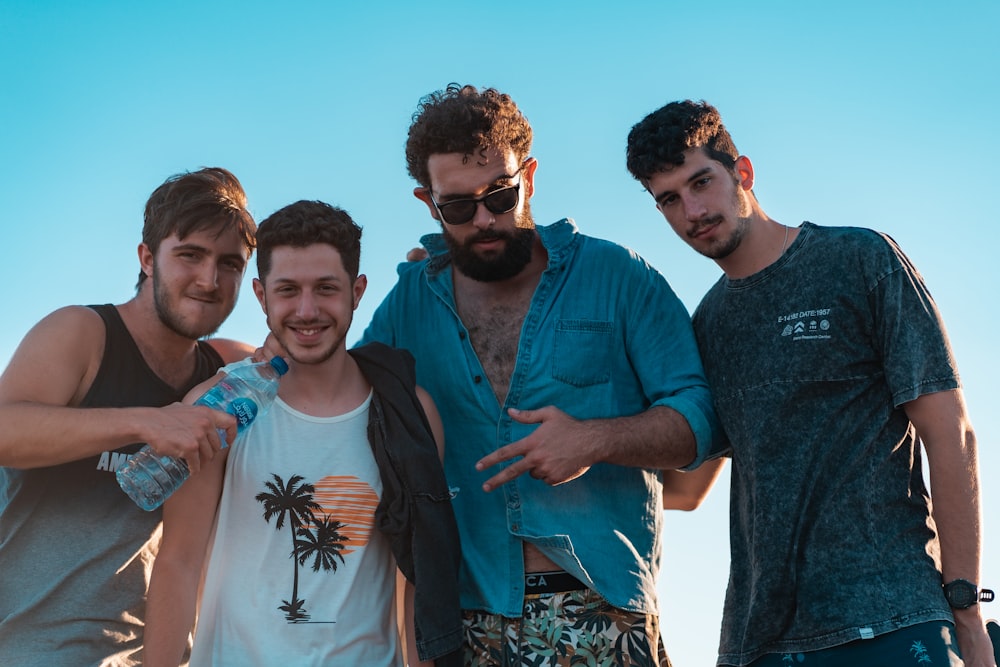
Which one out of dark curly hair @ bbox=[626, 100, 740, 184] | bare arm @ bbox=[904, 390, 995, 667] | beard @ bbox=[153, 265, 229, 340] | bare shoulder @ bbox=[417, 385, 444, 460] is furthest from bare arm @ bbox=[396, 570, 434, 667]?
dark curly hair @ bbox=[626, 100, 740, 184]

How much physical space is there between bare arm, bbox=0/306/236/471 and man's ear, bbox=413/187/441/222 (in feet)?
5.84

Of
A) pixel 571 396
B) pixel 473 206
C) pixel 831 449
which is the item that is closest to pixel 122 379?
pixel 473 206

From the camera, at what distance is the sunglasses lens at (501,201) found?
16.8 feet

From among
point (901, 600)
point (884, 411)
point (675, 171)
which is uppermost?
point (675, 171)

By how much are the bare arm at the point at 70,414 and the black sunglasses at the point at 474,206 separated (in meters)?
1.68

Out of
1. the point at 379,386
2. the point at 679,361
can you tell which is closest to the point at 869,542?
the point at 679,361

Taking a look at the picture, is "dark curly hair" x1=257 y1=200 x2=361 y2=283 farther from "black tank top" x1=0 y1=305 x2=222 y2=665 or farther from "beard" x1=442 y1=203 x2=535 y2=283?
"black tank top" x1=0 y1=305 x2=222 y2=665

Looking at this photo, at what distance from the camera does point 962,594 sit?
4.29 meters

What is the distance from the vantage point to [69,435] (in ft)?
13.5

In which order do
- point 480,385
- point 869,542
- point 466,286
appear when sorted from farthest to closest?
point 466,286, point 480,385, point 869,542

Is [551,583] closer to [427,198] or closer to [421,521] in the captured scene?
[421,521]

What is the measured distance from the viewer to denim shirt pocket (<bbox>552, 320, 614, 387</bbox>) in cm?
491

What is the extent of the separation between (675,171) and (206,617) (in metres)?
3.14

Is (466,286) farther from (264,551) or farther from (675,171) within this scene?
(264,551)
